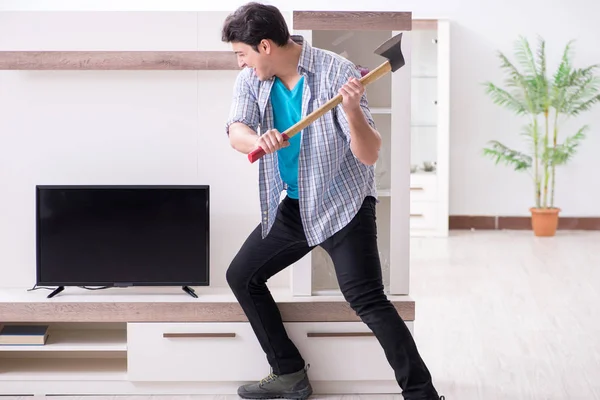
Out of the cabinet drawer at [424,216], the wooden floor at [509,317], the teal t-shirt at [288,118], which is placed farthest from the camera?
the cabinet drawer at [424,216]

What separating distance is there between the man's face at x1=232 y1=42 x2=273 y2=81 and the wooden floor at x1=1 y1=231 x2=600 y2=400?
3.83ft

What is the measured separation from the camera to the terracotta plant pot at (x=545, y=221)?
7.19 metres

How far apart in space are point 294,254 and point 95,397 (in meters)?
0.91

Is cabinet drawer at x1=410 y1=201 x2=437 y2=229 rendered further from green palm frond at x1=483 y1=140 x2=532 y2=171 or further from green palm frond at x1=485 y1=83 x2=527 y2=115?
green palm frond at x1=485 y1=83 x2=527 y2=115

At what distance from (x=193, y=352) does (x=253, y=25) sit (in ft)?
3.93

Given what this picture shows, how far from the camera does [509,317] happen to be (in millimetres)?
4348

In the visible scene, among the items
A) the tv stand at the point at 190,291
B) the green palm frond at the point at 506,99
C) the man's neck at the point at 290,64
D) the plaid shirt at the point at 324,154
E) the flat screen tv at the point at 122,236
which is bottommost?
the tv stand at the point at 190,291

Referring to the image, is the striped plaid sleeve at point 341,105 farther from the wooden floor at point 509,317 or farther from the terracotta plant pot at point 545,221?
the terracotta plant pot at point 545,221

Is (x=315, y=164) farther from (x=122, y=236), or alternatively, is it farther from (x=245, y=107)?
(x=122, y=236)

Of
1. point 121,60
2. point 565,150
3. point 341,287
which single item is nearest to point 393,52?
point 341,287

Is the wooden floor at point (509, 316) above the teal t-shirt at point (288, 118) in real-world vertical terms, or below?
below

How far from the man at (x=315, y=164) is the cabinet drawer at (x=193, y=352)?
0.39 m

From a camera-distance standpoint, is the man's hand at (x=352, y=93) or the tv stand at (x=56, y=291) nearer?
the man's hand at (x=352, y=93)

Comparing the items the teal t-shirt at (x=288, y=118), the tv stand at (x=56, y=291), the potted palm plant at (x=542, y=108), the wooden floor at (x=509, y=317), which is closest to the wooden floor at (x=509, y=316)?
the wooden floor at (x=509, y=317)
